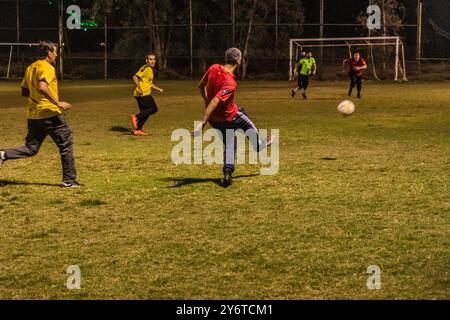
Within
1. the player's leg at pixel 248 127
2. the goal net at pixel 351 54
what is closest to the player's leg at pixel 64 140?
the player's leg at pixel 248 127

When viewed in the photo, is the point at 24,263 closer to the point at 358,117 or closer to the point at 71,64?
the point at 358,117

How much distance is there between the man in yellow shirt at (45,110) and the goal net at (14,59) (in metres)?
38.3

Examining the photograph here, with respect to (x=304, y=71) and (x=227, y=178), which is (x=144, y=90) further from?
(x=304, y=71)

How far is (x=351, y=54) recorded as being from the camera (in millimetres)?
42969

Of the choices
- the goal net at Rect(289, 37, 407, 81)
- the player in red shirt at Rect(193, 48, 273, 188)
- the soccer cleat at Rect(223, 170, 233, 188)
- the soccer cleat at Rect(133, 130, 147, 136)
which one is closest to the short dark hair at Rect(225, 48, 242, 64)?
the player in red shirt at Rect(193, 48, 273, 188)

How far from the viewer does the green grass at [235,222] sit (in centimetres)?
618

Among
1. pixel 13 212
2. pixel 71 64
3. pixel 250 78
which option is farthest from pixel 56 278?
pixel 71 64

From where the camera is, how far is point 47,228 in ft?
26.9

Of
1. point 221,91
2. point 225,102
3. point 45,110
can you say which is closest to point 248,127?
point 225,102

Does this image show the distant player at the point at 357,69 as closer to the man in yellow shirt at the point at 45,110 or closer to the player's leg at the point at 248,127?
the player's leg at the point at 248,127

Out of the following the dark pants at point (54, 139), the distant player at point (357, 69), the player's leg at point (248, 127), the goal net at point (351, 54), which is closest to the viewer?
the dark pants at point (54, 139)

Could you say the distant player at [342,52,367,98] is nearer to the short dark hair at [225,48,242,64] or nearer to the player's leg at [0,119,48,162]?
the short dark hair at [225,48,242,64]

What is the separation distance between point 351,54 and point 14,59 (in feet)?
72.8

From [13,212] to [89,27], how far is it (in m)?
40.7
